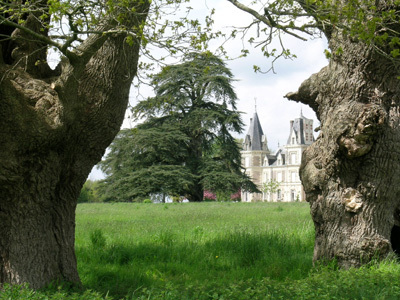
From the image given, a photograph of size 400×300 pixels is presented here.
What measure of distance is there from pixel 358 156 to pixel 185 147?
37413 mm

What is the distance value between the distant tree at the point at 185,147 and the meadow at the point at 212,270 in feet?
99.9

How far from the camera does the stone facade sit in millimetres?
100694

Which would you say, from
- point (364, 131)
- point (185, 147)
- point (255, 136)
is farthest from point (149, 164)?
point (255, 136)

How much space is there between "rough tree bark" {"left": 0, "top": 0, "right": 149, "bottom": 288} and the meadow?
563 mm

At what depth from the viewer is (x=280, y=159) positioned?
106125 millimetres

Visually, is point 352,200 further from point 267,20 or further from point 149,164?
point 149,164

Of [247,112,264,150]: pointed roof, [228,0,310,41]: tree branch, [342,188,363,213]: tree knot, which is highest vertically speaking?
[247,112,264,150]: pointed roof

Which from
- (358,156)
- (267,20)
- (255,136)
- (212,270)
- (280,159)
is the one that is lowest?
(212,270)

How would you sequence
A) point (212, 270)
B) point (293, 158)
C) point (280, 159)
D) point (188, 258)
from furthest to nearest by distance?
point (280, 159)
point (293, 158)
point (188, 258)
point (212, 270)

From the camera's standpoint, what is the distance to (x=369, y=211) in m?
8.45

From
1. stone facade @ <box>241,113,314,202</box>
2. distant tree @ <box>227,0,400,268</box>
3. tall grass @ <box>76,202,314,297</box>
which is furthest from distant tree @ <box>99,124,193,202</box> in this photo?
stone facade @ <box>241,113,314,202</box>

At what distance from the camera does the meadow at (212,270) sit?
6.05 meters

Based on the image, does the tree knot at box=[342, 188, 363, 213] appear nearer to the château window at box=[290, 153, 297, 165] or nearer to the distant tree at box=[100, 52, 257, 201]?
the distant tree at box=[100, 52, 257, 201]

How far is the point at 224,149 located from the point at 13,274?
126ft
